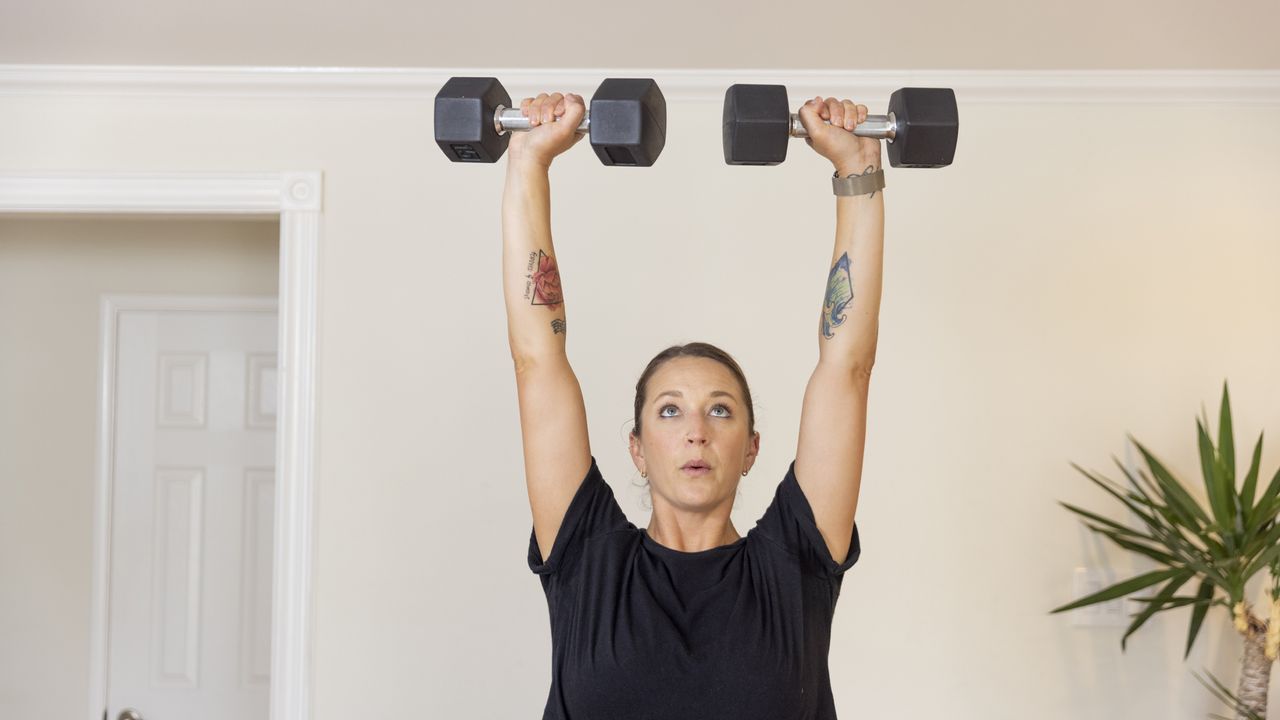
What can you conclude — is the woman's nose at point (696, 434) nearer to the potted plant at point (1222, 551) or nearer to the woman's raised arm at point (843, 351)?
the woman's raised arm at point (843, 351)

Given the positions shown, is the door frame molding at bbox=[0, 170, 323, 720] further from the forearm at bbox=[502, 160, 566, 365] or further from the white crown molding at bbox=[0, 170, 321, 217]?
the forearm at bbox=[502, 160, 566, 365]

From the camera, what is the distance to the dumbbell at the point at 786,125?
126cm

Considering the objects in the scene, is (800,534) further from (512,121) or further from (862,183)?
(512,121)

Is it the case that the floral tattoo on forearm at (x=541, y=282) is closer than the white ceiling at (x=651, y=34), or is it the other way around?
the floral tattoo on forearm at (x=541, y=282)

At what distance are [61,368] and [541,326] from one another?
8.44 ft

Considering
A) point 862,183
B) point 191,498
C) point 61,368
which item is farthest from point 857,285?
point 61,368

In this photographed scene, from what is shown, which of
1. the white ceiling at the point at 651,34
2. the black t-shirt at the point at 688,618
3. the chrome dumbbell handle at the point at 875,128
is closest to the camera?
the black t-shirt at the point at 688,618

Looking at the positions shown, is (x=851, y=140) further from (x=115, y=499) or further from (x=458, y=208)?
(x=115, y=499)

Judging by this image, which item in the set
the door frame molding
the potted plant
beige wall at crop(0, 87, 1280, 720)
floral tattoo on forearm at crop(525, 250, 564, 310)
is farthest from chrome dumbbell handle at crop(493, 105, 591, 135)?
the potted plant

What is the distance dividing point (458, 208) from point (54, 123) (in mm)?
1069

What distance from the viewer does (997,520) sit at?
2.65m

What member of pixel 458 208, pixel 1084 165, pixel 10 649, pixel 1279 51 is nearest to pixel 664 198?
pixel 458 208

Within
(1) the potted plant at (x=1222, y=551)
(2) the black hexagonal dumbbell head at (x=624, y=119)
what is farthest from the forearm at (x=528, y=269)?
(1) the potted plant at (x=1222, y=551)

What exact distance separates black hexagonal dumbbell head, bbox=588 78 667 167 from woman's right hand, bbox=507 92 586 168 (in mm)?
59
